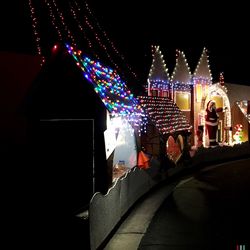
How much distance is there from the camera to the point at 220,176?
543 inches

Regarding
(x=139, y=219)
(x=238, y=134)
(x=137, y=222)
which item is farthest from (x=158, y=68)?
(x=137, y=222)

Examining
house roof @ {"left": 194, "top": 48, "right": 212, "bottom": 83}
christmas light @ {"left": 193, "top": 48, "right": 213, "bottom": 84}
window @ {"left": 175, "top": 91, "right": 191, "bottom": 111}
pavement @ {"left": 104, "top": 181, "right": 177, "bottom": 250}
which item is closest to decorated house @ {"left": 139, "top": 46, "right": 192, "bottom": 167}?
window @ {"left": 175, "top": 91, "right": 191, "bottom": 111}

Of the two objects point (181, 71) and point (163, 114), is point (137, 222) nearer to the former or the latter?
point (163, 114)

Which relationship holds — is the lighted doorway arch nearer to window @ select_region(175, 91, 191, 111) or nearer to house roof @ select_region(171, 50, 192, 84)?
window @ select_region(175, 91, 191, 111)

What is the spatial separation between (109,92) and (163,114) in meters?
4.38

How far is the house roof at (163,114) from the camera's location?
13.3 m

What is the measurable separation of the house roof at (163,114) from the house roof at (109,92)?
504 mm

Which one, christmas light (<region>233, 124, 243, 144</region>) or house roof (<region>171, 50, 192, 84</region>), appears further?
christmas light (<region>233, 124, 243, 144</region>)

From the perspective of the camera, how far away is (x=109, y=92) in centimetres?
1050

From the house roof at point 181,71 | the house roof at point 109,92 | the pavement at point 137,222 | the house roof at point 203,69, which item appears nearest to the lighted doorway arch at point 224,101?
the house roof at point 203,69

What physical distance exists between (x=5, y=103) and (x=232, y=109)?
16.0 meters

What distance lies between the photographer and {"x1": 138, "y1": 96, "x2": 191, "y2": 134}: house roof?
13.3 meters

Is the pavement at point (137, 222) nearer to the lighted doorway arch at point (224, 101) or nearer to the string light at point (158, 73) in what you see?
the string light at point (158, 73)

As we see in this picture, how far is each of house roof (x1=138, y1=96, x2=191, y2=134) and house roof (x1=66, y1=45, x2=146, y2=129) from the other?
19.8 inches
